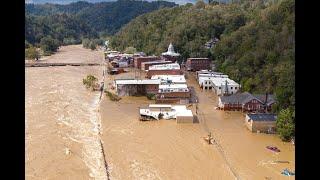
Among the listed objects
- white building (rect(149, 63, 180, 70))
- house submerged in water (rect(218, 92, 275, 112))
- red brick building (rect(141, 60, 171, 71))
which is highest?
red brick building (rect(141, 60, 171, 71))

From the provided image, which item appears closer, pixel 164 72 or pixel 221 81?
pixel 221 81

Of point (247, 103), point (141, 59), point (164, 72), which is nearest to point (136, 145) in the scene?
point (247, 103)

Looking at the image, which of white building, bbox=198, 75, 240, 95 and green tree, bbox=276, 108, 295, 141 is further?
white building, bbox=198, 75, 240, 95

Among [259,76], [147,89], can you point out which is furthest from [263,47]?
[147,89]

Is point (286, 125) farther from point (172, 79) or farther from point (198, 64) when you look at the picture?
point (198, 64)

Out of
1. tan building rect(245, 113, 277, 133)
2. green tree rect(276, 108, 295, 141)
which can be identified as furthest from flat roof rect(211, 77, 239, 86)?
green tree rect(276, 108, 295, 141)

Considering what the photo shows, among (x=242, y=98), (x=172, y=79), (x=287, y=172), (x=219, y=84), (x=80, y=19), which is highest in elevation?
(x=80, y=19)

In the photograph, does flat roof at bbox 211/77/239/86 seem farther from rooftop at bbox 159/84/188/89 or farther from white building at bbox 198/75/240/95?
rooftop at bbox 159/84/188/89
